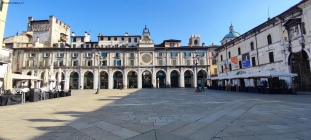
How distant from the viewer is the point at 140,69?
133ft

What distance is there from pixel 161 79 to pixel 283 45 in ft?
92.5

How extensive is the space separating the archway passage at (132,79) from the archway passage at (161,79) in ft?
20.8

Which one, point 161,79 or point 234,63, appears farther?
point 161,79

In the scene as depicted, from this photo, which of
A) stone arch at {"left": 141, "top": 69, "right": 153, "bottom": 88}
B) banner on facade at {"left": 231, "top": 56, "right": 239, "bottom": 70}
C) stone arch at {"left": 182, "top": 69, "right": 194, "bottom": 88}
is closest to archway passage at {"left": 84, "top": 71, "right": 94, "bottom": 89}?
stone arch at {"left": 141, "top": 69, "right": 153, "bottom": 88}

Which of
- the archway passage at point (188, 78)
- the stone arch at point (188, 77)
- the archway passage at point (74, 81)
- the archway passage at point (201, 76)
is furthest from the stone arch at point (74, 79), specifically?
the archway passage at point (201, 76)

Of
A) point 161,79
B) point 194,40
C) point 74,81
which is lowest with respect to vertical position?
point 74,81

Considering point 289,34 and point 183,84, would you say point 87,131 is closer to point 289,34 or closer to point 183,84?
point 289,34

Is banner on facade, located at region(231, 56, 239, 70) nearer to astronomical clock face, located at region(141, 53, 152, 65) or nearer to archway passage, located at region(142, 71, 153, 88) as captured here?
astronomical clock face, located at region(141, 53, 152, 65)

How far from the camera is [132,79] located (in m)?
42.4

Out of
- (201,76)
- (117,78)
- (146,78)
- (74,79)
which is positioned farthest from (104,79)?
(201,76)

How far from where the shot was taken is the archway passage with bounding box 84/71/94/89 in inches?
1586

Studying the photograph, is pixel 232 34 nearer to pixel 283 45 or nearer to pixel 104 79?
pixel 283 45

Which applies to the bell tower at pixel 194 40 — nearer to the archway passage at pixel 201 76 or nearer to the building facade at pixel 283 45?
the archway passage at pixel 201 76

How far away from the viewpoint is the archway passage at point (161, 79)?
1628 inches
